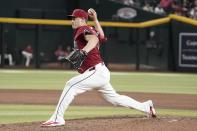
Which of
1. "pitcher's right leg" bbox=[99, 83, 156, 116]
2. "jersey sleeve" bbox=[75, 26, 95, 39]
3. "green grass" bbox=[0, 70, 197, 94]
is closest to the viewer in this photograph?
"jersey sleeve" bbox=[75, 26, 95, 39]

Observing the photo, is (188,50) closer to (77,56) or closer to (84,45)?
(84,45)

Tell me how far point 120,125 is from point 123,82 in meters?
9.98

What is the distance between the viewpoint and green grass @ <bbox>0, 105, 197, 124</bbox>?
9.98 m

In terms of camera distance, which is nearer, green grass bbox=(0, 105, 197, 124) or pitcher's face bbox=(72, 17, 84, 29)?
pitcher's face bbox=(72, 17, 84, 29)

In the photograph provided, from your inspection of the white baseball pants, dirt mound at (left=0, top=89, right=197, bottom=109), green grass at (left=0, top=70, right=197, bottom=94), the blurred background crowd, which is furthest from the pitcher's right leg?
the blurred background crowd

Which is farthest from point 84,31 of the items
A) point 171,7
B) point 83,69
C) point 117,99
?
point 171,7

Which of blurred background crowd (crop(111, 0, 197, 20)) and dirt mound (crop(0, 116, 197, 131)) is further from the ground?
blurred background crowd (crop(111, 0, 197, 20))

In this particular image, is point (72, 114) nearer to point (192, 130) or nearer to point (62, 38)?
point (192, 130)

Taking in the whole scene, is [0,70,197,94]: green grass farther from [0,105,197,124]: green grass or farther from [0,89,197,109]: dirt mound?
[0,105,197,124]: green grass

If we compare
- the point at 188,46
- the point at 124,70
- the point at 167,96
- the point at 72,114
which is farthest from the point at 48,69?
the point at 72,114

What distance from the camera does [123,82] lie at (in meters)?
18.5

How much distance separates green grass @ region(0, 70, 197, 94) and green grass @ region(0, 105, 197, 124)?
14.2 ft

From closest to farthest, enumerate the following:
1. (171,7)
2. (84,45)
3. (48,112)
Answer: (84,45)
(48,112)
(171,7)

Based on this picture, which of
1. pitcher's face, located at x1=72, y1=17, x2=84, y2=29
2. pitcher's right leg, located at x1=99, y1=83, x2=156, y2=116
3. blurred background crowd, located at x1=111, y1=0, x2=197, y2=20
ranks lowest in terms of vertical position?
pitcher's right leg, located at x1=99, y1=83, x2=156, y2=116
